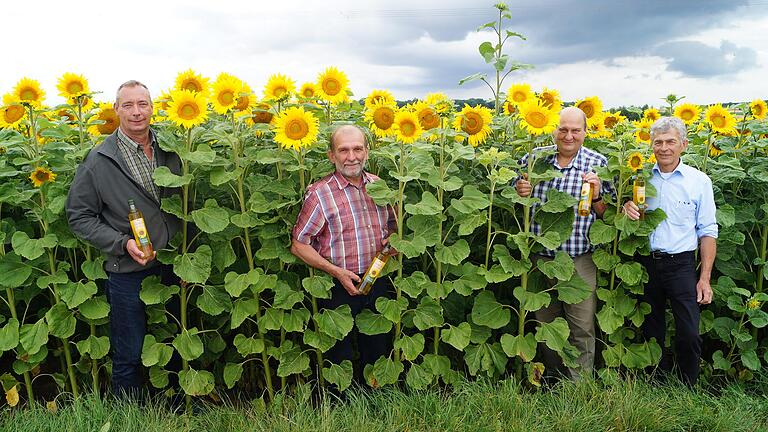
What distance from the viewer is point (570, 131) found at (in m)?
4.37

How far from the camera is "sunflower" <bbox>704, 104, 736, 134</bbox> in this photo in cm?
511

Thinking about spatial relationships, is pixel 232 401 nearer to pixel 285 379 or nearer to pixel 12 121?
pixel 285 379

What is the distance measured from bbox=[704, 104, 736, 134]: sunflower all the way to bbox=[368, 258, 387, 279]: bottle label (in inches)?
113

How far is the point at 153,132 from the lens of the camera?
14.0 feet

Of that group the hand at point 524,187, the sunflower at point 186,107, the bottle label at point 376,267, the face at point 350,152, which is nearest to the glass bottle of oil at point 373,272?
the bottle label at point 376,267

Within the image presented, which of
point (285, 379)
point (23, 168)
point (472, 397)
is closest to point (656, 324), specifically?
point (472, 397)

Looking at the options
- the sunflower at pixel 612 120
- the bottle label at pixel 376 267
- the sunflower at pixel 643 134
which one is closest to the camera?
the bottle label at pixel 376 267

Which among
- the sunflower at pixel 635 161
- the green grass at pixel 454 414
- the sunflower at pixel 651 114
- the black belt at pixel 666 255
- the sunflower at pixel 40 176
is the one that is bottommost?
the green grass at pixel 454 414

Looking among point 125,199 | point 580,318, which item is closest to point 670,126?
point 580,318

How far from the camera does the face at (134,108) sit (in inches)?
157

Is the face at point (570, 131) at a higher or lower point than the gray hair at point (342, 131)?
lower

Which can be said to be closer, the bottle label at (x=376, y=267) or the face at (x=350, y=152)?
the face at (x=350, y=152)

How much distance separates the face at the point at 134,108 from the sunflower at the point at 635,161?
9.98ft

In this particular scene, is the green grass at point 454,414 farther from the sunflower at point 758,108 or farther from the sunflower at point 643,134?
the sunflower at point 758,108
